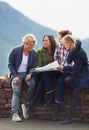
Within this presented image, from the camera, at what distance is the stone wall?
28.6 ft

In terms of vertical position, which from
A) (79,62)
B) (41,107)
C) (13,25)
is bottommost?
(41,107)

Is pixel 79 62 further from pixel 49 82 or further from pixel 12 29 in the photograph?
pixel 12 29

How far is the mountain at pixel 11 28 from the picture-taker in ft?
384

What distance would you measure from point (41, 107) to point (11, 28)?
5129 inches

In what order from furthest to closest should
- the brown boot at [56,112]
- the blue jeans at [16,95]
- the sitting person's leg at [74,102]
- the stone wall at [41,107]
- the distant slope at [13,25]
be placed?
1. the distant slope at [13,25]
2. the stone wall at [41,107]
3. the blue jeans at [16,95]
4. the brown boot at [56,112]
5. the sitting person's leg at [74,102]

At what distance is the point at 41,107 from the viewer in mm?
8930

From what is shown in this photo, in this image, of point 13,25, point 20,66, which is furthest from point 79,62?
point 13,25

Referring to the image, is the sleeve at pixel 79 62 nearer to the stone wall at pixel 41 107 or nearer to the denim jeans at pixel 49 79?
the denim jeans at pixel 49 79

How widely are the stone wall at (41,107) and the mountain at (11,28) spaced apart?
10218 cm

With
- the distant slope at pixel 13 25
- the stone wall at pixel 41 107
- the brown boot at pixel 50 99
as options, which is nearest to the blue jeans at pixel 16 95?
the stone wall at pixel 41 107

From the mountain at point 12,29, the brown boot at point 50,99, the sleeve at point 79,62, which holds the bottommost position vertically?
the brown boot at point 50,99

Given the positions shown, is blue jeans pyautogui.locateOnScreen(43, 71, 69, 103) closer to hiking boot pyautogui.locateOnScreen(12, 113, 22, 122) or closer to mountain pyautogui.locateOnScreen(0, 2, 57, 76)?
hiking boot pyautogui.locateOnScreen(12, 113, 22, 122)

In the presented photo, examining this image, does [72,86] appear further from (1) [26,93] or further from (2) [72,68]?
A: (1) [26,93]

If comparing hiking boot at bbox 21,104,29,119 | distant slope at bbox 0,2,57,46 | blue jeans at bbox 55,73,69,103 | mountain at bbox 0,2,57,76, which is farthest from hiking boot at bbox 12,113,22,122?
distant slope at bbox 0,2,57,46
